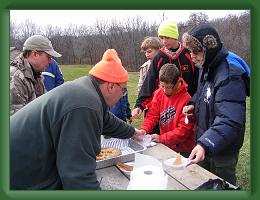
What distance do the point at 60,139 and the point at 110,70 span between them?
465 millimetres

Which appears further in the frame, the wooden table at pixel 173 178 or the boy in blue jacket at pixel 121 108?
the boy in blue jacket at pixel 121 108

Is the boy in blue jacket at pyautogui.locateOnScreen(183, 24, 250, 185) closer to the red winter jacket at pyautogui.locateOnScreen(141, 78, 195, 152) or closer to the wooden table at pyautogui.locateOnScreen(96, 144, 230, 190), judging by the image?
the wooden table at pyautogui.locateOnScreen(96, 144, 230, 190)

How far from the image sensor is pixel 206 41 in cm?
226

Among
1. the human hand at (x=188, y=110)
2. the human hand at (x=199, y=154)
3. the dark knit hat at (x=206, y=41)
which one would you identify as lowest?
the human hand at (x=199, y=154)

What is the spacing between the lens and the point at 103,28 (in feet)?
19.8

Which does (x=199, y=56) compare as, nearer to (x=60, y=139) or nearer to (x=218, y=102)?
(x=218, y=102)

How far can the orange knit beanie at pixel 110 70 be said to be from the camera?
1.79 m

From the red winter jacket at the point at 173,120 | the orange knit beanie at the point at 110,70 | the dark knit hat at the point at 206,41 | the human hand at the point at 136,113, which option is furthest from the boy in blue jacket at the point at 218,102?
the human hand at the point at 136,113

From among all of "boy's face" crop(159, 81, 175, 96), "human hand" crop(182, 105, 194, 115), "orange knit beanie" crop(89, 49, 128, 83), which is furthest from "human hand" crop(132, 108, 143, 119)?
"orange knit beanie" crop(89, 49, 128, 83)

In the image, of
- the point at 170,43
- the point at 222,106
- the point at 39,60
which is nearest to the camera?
the point at 222,106

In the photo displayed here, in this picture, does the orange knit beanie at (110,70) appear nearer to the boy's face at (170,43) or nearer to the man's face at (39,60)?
the man's face at (39,60)
